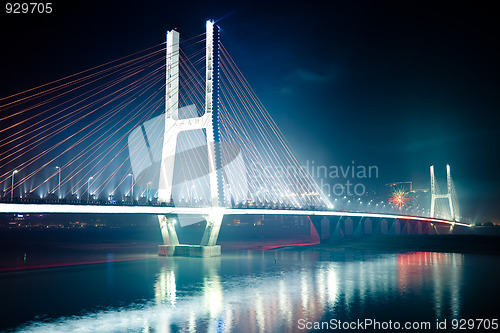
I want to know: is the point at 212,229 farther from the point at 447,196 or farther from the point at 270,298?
the point at 447,196

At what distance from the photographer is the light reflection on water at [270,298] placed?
14773mm

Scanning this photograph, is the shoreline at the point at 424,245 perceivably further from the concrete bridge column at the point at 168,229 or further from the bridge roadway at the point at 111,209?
the concrete bridge column at the point at 168,229

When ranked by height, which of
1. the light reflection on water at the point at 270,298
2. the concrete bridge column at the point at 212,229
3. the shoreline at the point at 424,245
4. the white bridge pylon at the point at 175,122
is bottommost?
the shoreline at the point at 424,245

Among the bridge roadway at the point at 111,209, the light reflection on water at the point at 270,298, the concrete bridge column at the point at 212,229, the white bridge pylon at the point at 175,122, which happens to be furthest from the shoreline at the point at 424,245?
the white bridge pylon at the point at 175,122

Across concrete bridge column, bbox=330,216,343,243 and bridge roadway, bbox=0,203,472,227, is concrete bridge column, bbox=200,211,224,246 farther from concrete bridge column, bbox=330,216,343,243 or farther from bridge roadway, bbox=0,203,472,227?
concrete bridge column, bbox=330,216,343,243

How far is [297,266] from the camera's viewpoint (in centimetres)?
3275

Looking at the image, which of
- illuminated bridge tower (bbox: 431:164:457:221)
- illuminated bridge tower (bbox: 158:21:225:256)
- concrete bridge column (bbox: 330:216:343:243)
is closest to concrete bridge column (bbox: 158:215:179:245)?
illuminated bridge tower (bbox: 158:21:225:256)

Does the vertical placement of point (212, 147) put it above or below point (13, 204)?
above

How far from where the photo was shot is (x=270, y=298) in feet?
63.4

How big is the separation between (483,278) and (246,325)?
697 inches

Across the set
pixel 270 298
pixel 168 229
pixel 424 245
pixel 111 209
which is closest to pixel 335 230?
pixel 424 245

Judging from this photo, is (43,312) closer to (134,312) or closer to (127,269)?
(134,312)

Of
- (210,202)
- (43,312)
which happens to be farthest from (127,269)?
(43,312)

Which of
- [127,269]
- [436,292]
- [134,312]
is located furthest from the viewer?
[127,269]
